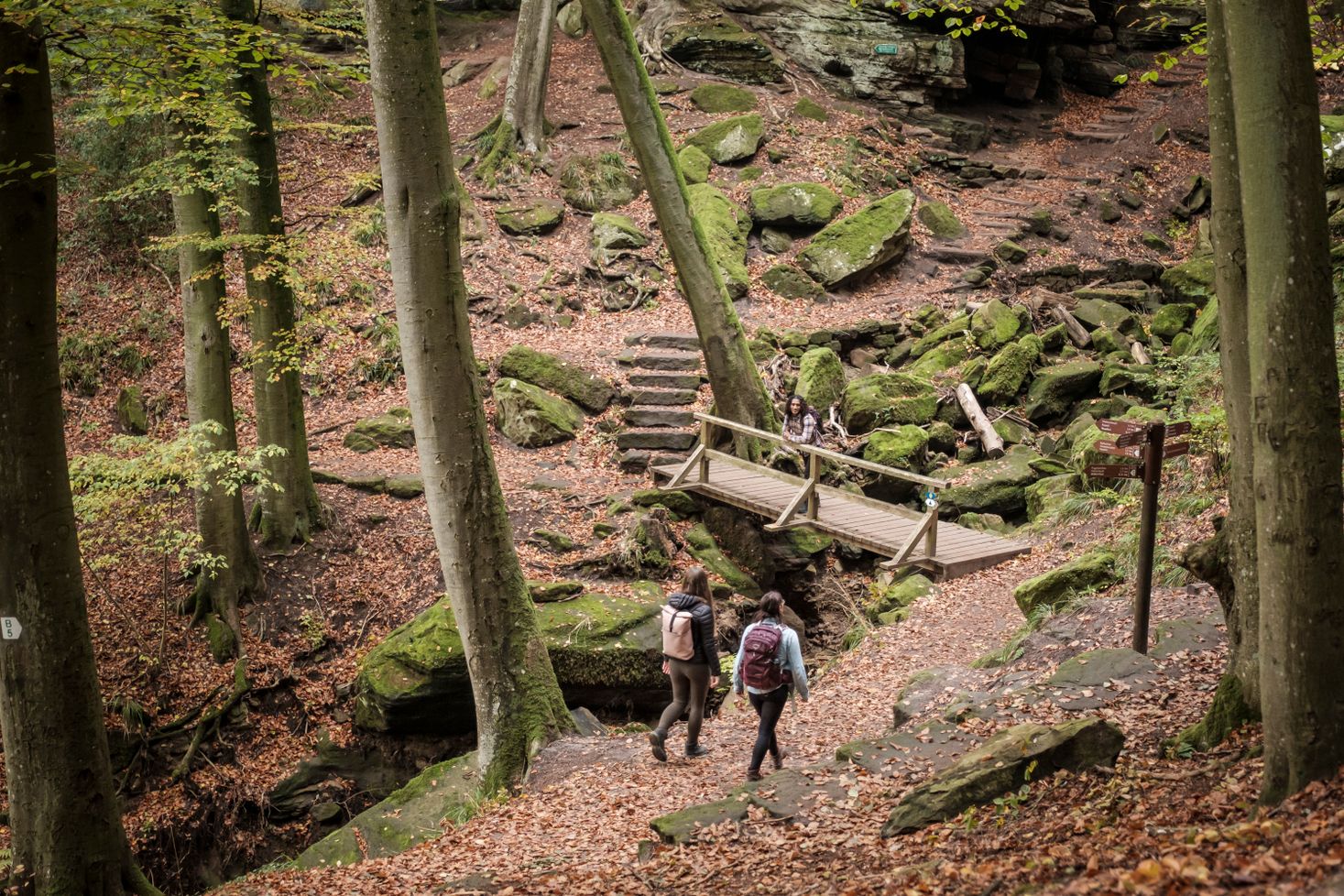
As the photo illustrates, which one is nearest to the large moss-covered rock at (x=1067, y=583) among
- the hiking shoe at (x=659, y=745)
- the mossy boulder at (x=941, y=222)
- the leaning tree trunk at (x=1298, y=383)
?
the hiking shoe at (x=659, y=745)

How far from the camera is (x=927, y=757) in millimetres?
7020

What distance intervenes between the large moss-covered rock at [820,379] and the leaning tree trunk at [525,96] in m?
9.25

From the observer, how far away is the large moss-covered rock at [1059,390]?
649 inches

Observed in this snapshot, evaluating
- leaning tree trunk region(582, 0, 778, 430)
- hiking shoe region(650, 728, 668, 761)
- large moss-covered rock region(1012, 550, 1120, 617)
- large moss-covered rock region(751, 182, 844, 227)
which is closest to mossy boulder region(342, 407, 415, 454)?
leaning tree trunk region(582, 0, 778, 430)

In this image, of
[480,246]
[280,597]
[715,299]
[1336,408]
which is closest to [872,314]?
[715,299]

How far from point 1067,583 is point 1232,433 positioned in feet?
12.7

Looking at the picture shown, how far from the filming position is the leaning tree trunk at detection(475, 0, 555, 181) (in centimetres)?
2216

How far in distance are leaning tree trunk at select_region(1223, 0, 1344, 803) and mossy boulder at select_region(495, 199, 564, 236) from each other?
1805 cm

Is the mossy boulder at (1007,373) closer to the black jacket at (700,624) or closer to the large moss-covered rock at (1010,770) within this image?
the black jacket at (700,624)

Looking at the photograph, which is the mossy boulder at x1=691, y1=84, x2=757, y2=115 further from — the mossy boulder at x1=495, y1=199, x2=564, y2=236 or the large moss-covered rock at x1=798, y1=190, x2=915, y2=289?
the mossy boulder at x1=495, y1=199, x2=564, y2=236

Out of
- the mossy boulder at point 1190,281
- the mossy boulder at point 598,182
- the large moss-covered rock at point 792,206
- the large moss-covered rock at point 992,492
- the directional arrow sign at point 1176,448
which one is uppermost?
the mossy boulder at point 598,182

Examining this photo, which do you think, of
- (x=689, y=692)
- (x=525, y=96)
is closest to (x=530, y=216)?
(x=525, y=96)

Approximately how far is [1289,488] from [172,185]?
35.9ft

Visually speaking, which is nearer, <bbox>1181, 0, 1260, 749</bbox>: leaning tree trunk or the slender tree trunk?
<bbox>1181, 0, 1260, 749</bbox>: leaning tree trunk
